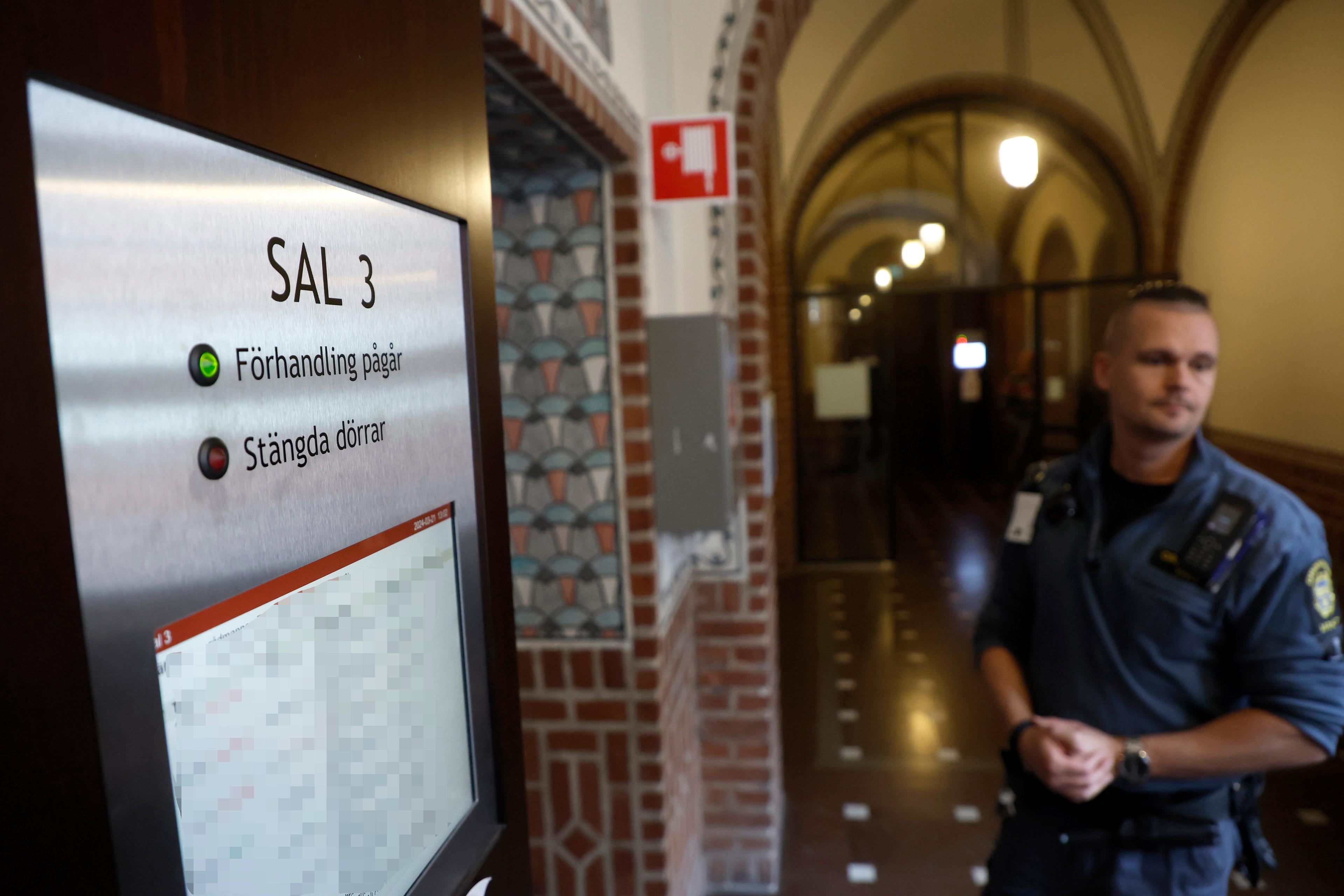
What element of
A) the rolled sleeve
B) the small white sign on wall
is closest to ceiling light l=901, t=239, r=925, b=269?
the small white sign on wall

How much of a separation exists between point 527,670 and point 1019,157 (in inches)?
155

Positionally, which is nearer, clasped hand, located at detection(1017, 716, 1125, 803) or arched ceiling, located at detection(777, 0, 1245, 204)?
clasped hand, located at detection(1017, 716, 1125, 803)

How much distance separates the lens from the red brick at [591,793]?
95.6 inches

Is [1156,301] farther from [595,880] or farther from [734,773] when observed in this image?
[734,773]

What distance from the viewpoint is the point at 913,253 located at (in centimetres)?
898

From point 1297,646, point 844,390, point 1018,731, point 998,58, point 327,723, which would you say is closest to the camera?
point 327,723

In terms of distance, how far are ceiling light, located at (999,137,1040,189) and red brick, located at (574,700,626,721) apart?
Answer: 12.3 ft

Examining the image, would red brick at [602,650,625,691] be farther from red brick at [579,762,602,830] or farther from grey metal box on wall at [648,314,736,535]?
grey metal box on wall at [648,314,736,535]

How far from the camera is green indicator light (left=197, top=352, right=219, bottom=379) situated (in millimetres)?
493

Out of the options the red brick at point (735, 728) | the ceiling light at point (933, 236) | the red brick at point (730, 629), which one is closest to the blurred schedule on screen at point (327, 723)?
the red brick at point (730, 629)

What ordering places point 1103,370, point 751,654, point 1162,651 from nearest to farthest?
1. point 1162,651
2. point 1103,370
3. point 751,654

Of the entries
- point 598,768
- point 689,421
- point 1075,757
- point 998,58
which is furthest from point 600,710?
point 998,58

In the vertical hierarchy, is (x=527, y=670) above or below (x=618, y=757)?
above

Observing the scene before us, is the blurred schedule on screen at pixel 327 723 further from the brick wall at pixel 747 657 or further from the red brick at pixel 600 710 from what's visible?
the brick wall at pixel 747 657
